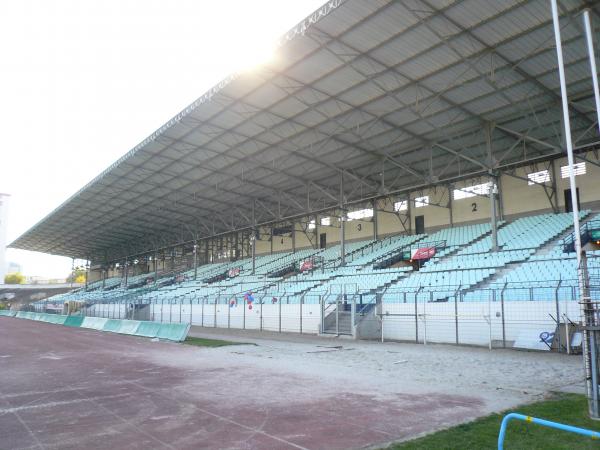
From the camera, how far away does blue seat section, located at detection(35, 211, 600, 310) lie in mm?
22453

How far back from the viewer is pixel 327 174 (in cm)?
3959

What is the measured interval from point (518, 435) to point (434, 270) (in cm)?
2261

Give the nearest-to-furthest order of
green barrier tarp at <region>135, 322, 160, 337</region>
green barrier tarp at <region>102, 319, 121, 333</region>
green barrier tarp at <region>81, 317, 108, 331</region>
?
green barrier tarp at <region>135, 322, 160, 337</region> < green barrier tarp at <region>102, 319, 121, 333</region> < green barrier tarp at <region>81, 317, 108, 331</region>

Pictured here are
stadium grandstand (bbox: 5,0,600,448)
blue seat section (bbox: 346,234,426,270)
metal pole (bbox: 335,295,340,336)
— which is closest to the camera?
stadium grandstand (bbox: 5,0,600,448)

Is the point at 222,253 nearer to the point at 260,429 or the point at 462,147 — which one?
the point at 462,147

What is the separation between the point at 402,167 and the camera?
33.8 meters

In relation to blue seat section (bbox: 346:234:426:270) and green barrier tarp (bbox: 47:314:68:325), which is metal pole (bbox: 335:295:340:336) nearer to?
blue seat section (bbox: 346:234:426:270)

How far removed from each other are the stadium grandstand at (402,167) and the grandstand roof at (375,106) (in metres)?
0.11

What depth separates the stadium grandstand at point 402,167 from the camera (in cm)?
1973

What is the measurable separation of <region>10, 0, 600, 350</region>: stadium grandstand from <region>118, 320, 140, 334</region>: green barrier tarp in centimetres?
604

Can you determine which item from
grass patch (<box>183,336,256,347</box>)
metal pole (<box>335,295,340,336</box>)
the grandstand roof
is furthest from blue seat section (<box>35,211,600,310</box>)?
grass patch (<box>183,336,256,347</box>)

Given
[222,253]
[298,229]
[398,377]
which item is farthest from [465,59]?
[222,253]

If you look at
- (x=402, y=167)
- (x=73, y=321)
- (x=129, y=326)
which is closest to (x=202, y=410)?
(x=129, y=326)

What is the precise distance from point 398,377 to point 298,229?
43480 millimetres
